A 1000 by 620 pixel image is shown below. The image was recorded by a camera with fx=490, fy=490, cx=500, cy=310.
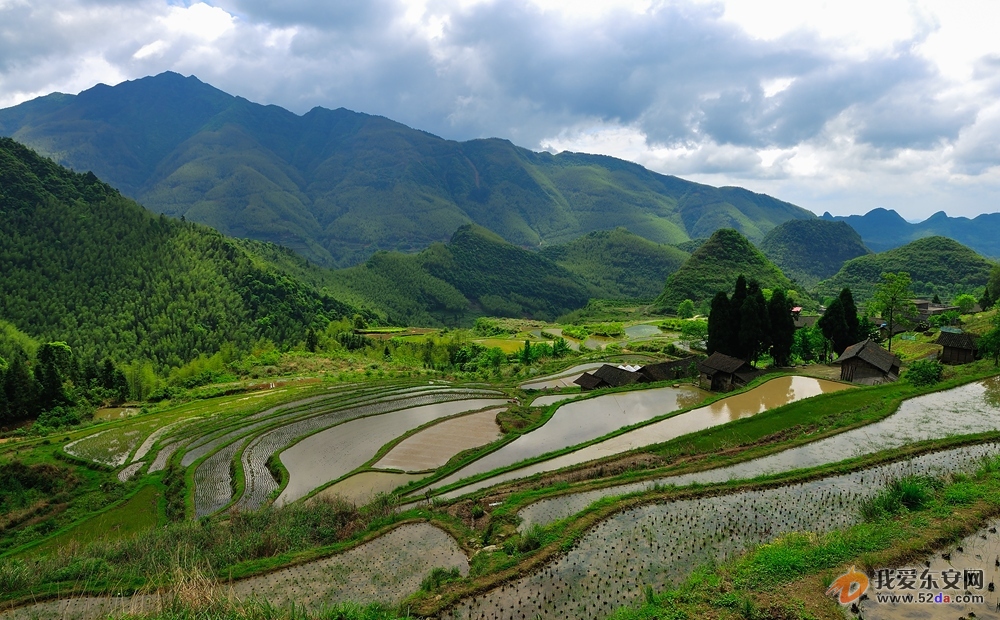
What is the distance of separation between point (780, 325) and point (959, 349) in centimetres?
1141

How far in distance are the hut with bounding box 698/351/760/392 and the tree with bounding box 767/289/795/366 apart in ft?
17.2

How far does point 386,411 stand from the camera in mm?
39656

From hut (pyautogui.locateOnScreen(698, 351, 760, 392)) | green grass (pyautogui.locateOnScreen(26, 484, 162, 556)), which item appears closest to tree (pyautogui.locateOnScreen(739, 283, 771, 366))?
hut (pyautogui.locateOnScreen(698, 351, 760, 392))

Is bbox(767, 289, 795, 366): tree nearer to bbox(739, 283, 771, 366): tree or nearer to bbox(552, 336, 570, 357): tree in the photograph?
bbox(739, 283, 771, 366): tree

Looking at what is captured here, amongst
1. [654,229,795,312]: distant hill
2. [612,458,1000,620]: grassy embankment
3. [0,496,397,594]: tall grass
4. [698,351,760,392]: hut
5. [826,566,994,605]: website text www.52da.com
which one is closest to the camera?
[826,566,994,605]: website text www.52da.com

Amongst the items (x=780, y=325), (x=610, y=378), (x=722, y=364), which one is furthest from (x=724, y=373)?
(x=610, y=378)

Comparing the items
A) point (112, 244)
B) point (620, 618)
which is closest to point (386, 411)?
point (620, 618)

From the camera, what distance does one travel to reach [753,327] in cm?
3991

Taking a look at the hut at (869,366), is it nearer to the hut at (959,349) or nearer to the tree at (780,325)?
the hut at (959,349)

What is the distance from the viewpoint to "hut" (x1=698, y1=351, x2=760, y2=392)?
36000 millimetres

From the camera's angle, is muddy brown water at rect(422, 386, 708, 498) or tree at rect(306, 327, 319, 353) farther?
tree at rect(306, 327, 319, 353)

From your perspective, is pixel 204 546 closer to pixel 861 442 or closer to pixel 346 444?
pixel 346 444

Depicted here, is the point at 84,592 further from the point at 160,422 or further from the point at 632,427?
the point at 160,422

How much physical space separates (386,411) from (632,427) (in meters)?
20.8
